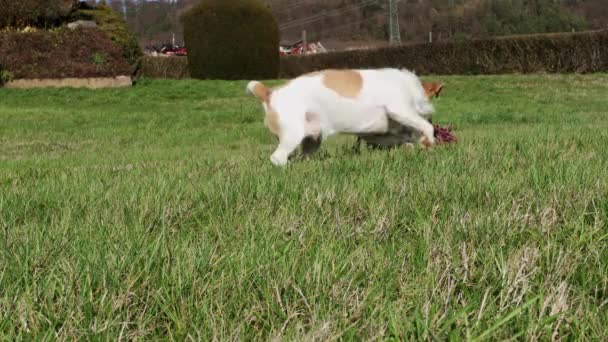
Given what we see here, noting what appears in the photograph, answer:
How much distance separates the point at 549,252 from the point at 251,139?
276 inches

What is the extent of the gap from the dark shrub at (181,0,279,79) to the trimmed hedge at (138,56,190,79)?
141 inches

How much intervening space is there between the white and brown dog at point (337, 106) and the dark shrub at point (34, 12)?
14.3 m

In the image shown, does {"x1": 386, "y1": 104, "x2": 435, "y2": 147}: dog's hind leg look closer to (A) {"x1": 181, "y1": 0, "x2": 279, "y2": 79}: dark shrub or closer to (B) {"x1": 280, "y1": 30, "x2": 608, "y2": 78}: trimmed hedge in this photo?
(A) {"x1": 181, "y1": 0, "x2": 279, "y2": 79}: dark shrub

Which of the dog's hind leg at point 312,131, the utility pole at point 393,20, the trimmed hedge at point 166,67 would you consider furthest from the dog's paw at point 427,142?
the utility pole at point 393,20

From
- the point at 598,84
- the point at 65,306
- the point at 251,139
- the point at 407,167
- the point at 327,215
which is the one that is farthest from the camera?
the point at 598,84

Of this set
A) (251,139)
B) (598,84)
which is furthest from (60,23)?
(598,84)

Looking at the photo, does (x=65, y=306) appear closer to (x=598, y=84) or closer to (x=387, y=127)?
(x=387, y=127)

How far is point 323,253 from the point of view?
1.48m

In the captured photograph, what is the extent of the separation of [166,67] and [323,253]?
80.5 feet

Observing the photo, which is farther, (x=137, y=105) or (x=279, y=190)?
(x=137, y=105)

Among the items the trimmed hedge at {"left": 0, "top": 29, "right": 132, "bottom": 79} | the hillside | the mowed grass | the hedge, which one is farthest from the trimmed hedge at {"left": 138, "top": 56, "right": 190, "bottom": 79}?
the hillside

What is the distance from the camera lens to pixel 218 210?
227 centimetres

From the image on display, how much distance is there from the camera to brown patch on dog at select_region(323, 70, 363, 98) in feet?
14.8

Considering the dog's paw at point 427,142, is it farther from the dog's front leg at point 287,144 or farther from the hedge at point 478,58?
the hedge at point 478,58
